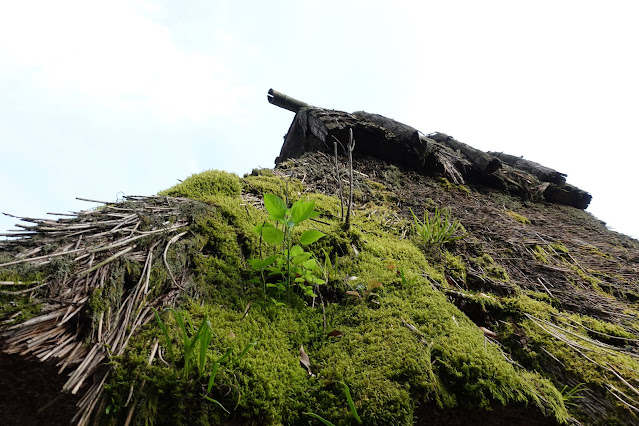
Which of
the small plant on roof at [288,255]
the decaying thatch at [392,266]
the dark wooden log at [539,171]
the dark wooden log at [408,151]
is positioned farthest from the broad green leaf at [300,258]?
the dark wooden log at [539,171]

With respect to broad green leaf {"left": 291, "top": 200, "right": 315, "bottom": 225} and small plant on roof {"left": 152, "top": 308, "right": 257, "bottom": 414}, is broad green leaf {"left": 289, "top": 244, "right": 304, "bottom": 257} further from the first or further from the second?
small plant on roof {"left": 152, "top": 308, "right": 257, "bottom": 414}

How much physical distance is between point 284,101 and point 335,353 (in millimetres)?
7325

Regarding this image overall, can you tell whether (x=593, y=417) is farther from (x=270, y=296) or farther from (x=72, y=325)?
(x=72, y=325)

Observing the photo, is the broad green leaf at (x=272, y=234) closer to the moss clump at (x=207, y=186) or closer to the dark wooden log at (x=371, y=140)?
the moss clump at (x=207, y=186)

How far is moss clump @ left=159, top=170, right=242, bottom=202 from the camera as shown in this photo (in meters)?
2.38

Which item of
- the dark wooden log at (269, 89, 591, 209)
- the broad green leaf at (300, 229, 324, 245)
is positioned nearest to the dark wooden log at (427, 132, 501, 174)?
the dark wooden log at (269, 89, 591, 209)

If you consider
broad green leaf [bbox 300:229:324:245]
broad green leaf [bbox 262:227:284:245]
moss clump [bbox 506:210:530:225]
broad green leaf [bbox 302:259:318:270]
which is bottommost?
moss clump [bbox 506:210:530:225]

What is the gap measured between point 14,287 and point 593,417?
2.69 m

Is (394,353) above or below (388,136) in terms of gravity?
below

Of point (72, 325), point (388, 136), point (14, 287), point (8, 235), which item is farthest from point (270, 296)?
point (388, 136)

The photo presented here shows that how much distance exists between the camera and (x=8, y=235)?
4.29ft

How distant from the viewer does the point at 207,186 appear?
2570 mm

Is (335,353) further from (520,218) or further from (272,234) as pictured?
(520,218)

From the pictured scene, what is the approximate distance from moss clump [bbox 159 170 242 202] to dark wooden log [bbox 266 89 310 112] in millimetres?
5482
